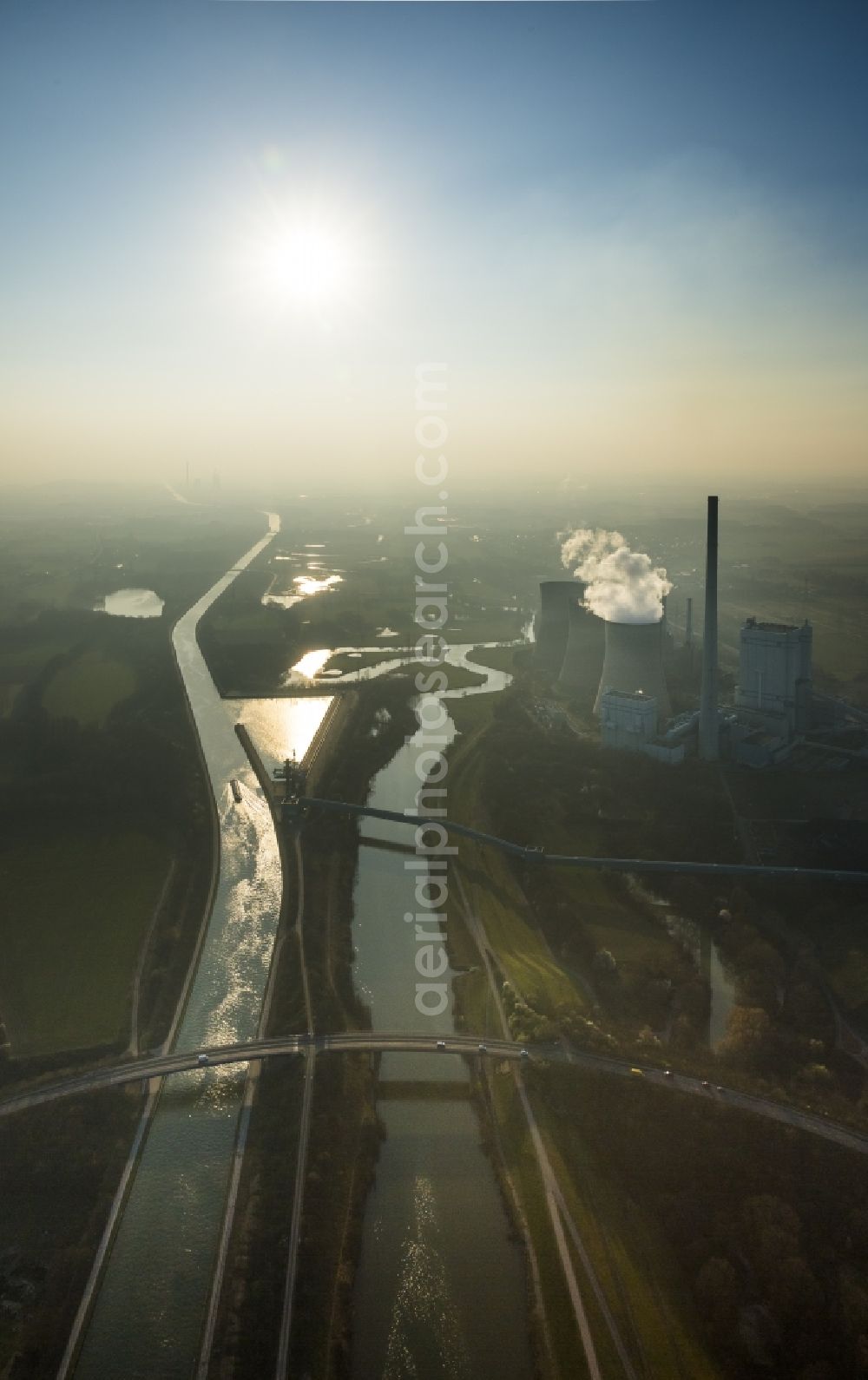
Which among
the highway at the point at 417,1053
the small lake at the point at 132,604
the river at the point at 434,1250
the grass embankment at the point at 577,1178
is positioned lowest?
the river at the point at 434,1250

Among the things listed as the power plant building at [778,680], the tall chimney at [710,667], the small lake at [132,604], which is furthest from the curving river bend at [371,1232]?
the small lake at [132,604]

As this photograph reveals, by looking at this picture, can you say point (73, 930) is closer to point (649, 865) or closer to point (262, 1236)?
point (262, 1236)

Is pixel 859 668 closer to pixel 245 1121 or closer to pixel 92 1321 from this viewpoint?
pixel 245 1121

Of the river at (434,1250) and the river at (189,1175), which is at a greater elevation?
the river at (189,1175)

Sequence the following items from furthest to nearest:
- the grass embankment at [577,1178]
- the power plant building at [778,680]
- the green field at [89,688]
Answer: the green field at [89,688] → the power plant building at [778,680] → the grass embankment at [577,1178]

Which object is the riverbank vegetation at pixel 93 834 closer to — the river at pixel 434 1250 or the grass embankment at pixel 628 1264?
the river at pixel 434 1250

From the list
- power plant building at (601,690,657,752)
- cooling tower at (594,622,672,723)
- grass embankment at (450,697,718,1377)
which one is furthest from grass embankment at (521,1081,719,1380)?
cooling tower at (594,622,672,723)

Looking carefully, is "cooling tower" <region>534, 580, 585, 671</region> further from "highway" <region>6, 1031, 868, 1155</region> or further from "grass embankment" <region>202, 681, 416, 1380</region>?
"highway" <region>6, 1031, 868, 1155</region>
